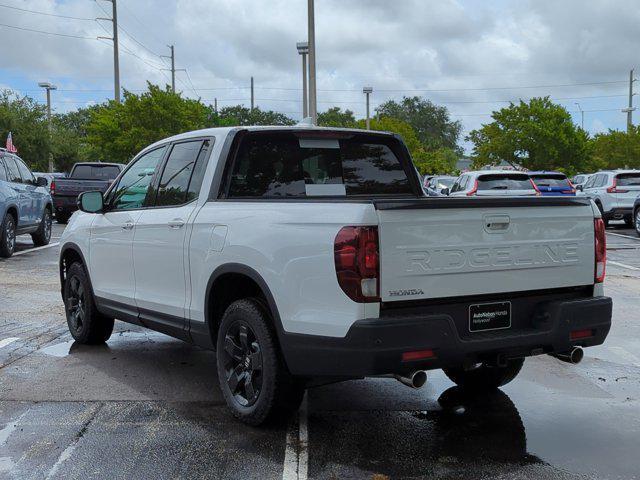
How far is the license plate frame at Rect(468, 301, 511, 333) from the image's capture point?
414 centimetres

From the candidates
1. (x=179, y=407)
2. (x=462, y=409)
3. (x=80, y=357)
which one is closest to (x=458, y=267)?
(x=462, y=409)

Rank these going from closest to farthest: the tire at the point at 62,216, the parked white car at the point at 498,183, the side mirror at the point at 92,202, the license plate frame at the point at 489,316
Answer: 1. the license plate frame at the point at 489,316
2. the side mirror at the point at 92,202
3. the parked white car at the point at 498,183
4. the tire at the point at 62,216

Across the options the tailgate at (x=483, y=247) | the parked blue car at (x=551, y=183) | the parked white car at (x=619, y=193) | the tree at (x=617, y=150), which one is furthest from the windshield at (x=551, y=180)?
the tree at (x=617, y=150)

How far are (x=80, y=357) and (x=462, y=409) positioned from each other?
11.1ft

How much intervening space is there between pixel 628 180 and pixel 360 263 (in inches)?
762

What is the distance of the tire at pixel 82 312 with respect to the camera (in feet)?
22.1

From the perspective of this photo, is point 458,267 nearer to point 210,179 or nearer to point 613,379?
point 210,179

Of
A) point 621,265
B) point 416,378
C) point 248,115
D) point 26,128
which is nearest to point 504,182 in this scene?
point 621,265

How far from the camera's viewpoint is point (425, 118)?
114875 mm

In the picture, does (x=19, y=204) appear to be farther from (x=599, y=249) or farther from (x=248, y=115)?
(x=248, y=115)

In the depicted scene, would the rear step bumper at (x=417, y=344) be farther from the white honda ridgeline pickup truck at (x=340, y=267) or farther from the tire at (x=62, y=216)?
the tire at (x=62, y=216)

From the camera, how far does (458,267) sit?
4039 mm

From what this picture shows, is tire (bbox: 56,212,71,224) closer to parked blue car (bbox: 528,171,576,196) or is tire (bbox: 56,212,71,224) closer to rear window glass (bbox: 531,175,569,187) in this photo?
parked blue car (bbox: 528,171,576,196)

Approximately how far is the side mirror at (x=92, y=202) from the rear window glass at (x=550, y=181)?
1617 cm
